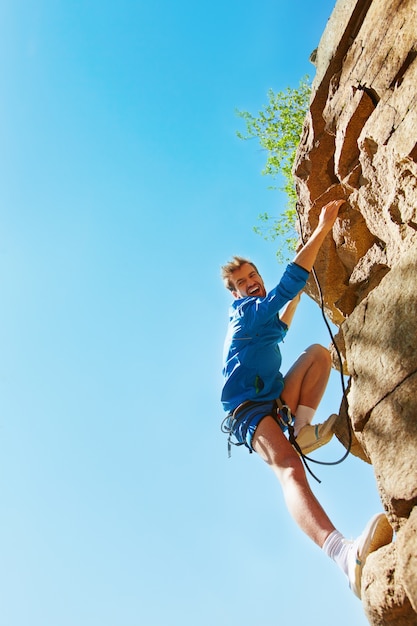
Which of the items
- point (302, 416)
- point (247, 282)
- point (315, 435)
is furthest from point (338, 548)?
point (247, 282)

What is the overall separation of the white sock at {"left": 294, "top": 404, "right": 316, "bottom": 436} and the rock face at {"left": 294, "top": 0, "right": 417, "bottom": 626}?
45 centimetres

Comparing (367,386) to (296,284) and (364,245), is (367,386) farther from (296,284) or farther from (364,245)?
(364,245)

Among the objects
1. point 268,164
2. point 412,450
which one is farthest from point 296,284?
point 268,164

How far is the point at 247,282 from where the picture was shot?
19.7 ft

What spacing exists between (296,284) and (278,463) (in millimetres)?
1631

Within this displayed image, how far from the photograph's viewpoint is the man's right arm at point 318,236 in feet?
16.8

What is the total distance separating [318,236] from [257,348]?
4.23 ft

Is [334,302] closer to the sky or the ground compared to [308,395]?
closer to the sky

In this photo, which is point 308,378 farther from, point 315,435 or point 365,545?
point 365,545

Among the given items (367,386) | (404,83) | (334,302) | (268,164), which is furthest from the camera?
(268,164)

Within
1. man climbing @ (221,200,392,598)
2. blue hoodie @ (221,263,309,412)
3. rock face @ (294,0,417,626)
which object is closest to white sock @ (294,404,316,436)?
man climbing @ (221,200,392,598)

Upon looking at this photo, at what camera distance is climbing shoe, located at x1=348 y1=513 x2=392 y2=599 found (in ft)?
11.9

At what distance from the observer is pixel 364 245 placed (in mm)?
5734

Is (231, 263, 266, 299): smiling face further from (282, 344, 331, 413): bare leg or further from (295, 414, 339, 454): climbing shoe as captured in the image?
(295, 414, 339, 454): climbing shoe
